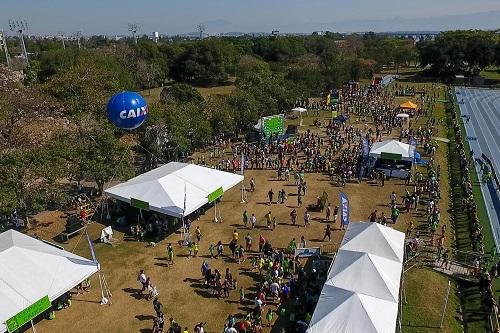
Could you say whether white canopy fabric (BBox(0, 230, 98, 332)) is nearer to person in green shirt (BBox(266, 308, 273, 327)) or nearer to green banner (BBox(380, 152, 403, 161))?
person in green shirt (BBox(266, 308, 273, 327))

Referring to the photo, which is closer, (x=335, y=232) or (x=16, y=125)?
(x=335, y=232)

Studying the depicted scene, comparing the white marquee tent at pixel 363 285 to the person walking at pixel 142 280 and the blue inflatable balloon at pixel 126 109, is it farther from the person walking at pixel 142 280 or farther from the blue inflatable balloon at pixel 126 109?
the blue inflatable balloon at pixel 126 109

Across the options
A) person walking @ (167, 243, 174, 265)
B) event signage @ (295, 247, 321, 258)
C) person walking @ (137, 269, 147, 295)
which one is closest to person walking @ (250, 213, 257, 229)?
event signage @ (295, 247, 321, 258)

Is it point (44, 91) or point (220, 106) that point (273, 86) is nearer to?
point (220, 106)

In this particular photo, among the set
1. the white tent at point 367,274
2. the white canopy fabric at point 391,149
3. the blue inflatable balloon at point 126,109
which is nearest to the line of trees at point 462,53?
the white canopy fabric at point 391,149

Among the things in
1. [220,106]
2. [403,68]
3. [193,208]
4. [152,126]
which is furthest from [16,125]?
[403,68]
